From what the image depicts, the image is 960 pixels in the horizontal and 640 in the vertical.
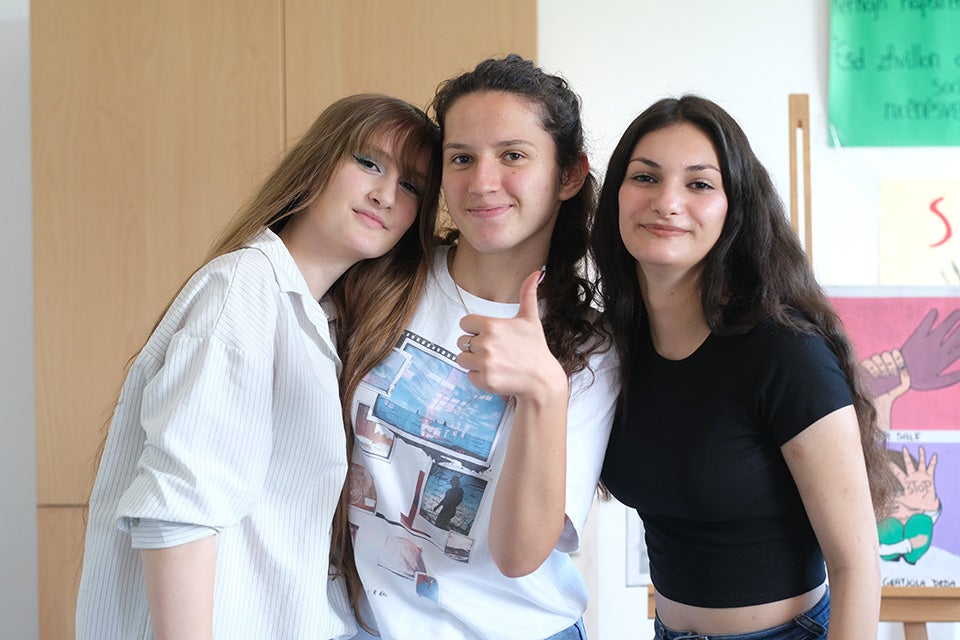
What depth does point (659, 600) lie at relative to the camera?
4.51ft

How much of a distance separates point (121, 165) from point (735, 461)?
1541 millimetres

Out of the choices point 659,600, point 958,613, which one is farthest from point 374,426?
point 958,613

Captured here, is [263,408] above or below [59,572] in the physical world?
above

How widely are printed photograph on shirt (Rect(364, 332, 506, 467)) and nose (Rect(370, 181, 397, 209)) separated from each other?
0.23m

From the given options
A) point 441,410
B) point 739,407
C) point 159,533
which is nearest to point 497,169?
point 441,410

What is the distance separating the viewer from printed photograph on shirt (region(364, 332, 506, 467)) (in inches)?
49.8

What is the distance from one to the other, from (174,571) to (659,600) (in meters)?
0.75

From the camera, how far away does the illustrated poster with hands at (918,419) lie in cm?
213

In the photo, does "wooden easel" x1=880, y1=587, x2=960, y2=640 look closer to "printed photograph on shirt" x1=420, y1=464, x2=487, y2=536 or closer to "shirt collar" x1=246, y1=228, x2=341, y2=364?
"printed photograph on shirt" x1=420, y1=464, x2=487, y2=536

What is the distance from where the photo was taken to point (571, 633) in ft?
4.40

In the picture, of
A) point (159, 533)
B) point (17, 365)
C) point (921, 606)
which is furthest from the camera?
point (17, 365)

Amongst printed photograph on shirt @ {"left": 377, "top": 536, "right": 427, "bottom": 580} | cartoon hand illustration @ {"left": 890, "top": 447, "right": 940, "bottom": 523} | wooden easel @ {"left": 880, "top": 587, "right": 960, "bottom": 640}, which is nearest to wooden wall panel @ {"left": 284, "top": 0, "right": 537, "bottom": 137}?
printed photograph on shirt @ {"left": 377, "top": 536, "right": 427, "bottom": 580}

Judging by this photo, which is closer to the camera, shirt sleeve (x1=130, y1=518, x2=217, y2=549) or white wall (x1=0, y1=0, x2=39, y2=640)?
shirt sleeve (x1=130, y1=518, x2=217, y2=549)

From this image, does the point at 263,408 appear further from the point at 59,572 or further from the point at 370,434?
the point at 59,572
